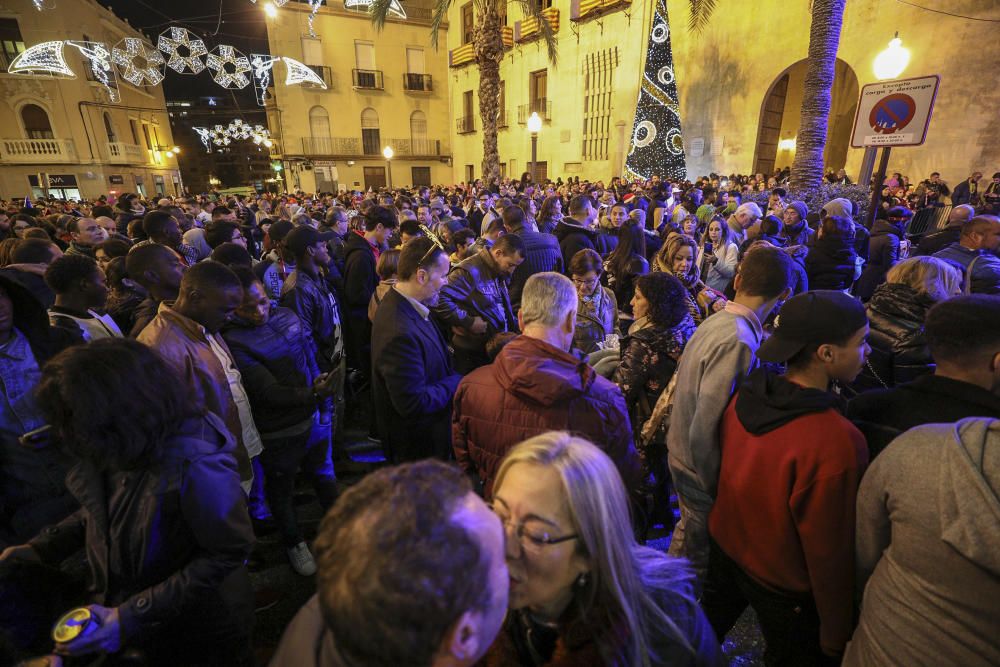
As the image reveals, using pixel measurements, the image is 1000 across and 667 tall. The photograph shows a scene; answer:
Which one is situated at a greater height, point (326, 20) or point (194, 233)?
point (326, 20)

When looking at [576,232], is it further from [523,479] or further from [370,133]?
[370,133]

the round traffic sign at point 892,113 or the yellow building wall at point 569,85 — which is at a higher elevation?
the yellow building wall at point 569,85

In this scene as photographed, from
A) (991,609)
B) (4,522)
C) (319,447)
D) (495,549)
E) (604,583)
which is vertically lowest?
(319,447)

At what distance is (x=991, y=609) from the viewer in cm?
124

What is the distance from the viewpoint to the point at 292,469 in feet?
9.53

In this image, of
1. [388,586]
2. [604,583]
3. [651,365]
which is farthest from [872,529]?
[388,586]

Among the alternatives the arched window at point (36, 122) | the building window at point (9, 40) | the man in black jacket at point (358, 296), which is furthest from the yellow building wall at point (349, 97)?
the man in black jacket at point (358, 296)

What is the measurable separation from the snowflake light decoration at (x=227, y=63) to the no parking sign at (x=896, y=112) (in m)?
15.1

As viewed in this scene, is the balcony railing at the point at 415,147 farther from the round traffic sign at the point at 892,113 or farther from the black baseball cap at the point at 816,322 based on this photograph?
the black baseball cap at the point at 816,322

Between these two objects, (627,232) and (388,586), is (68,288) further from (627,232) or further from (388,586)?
(627,232)

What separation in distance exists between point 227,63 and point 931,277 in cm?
1765

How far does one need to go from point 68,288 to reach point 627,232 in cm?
445

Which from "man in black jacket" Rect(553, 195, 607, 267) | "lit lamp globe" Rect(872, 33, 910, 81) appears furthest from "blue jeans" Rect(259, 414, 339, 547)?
"lit lamp globe" Rect(872, 33, 910, 81)

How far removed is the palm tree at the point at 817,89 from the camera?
8664mm
